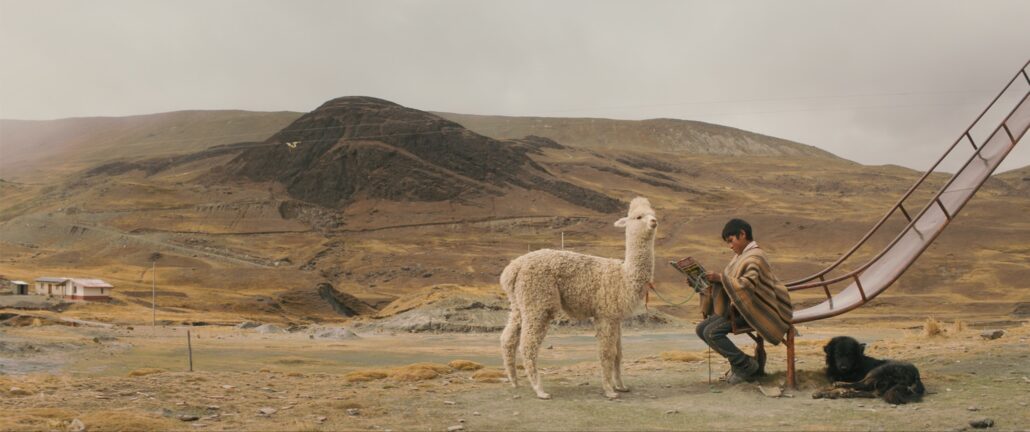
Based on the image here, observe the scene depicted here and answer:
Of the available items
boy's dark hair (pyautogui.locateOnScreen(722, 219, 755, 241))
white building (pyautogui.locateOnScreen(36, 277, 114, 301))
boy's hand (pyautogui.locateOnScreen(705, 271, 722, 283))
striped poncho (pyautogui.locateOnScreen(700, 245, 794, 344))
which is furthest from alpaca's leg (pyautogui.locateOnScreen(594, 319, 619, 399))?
white building (pyautogui.locateOnScreen(36, 277, 114, 301))

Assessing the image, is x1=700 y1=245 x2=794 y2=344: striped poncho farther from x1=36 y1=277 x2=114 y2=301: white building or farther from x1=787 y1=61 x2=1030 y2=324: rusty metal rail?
x1=36 y1=277 x2=114 y2=301: white building

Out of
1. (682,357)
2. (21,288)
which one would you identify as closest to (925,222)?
(682,357)

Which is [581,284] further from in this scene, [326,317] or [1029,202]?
[1029,202]

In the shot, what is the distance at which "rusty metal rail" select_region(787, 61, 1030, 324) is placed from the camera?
1152 cm

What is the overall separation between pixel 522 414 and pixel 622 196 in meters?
145

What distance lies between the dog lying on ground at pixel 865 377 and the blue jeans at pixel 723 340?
3.65 ft

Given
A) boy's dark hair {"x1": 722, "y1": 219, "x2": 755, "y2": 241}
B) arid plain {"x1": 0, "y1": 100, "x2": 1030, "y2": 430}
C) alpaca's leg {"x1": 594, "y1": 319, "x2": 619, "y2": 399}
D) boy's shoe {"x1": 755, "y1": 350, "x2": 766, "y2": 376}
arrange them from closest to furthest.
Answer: arid plain {"x1": 0, "y1": 100, "x2": 1030, "y2": 430} < alpaca's leg {"x1": 594, "y1": 319, "x2": 619, "y2": 399} < boy's dark hair {"x1": 722, "y1": 219, "x2": 755, "y2": 241} < boy's shoe {"x1": 755, "y1": 350, "x2": 766, "y2": 376}

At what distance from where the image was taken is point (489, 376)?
575 inches

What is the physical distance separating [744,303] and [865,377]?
1723mm

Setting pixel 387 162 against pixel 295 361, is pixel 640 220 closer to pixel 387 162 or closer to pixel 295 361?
pixel 295 361

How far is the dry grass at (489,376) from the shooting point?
14.1m

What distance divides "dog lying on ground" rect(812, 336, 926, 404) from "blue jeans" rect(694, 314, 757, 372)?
1114 millimetres

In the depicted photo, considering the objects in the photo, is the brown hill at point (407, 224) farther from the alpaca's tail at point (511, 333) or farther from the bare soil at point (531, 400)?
the alpaca's tail at point (511, 333)

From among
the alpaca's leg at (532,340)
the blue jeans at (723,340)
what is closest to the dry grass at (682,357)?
the blue jeans at (723,340)
